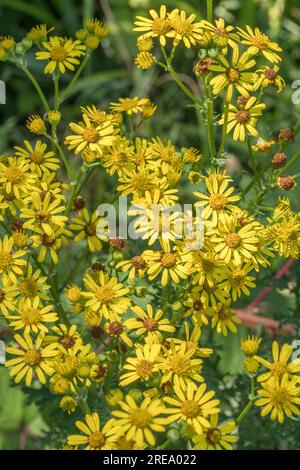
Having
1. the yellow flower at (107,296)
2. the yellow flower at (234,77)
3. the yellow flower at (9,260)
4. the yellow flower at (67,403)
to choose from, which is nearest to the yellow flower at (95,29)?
the yellow flower at (234,77)

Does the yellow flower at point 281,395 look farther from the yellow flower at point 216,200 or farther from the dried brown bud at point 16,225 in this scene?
the dried brown bud at point 16,225

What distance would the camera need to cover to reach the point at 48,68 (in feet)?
12.1

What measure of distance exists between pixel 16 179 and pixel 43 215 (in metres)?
0.23

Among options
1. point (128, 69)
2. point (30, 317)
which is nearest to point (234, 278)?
point (30, 317)

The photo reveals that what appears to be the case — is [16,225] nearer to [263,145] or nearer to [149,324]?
[149,324]

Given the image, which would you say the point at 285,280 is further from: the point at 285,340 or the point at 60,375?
the point at 60,375

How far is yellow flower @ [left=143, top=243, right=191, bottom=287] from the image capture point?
3.19m

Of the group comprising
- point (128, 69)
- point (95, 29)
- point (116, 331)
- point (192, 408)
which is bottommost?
point (192, 408)

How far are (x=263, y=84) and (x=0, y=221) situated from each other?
1390mm

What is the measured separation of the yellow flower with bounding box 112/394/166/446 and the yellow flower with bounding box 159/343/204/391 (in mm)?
163

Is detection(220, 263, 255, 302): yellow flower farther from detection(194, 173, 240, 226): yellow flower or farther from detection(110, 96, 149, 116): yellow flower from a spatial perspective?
detection(110, 96, 149, 116): yellow flower

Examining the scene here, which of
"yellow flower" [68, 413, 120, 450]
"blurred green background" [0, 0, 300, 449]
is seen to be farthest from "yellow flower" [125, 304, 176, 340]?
"blurred green background" [0, 0, 300, 449]

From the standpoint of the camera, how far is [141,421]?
2.74 metres
